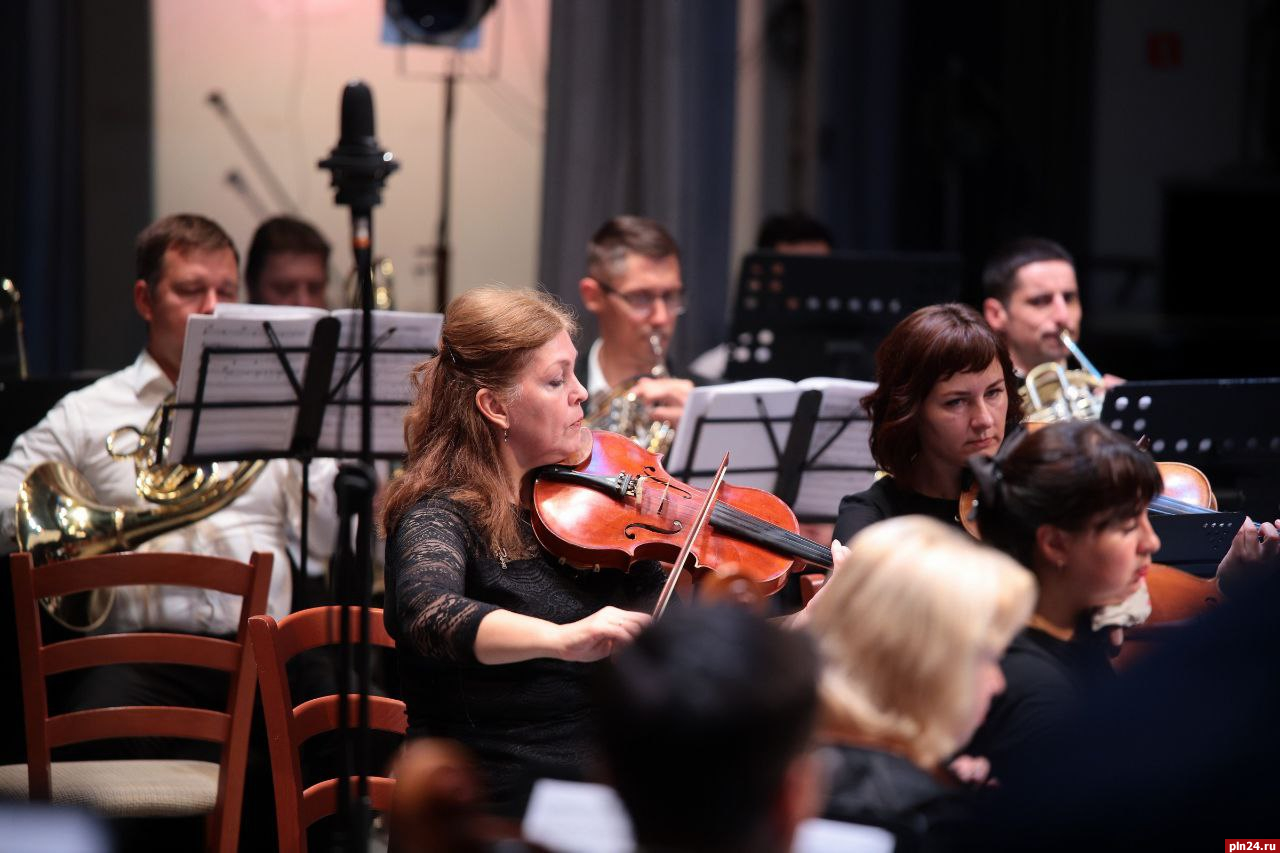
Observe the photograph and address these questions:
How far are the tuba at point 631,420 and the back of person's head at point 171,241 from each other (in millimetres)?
1070

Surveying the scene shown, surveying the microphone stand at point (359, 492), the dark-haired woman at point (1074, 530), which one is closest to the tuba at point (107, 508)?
the microphone stand at point (359, 492)

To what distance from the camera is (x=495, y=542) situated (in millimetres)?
2238

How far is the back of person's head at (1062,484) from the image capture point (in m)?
1.86

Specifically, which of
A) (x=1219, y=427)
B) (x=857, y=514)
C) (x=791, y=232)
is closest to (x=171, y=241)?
(x=857, y=514)

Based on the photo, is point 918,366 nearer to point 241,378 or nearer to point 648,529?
point 648,529

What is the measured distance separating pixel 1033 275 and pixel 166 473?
2361mm

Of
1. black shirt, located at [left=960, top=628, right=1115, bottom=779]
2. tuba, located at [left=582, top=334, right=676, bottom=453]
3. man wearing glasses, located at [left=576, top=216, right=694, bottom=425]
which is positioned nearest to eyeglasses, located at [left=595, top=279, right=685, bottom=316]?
man wearing glasses, located at [left=576, top=216, right=694, bottom=425]

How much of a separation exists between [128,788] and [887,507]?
1.56m

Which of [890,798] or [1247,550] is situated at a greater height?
[1247,550]

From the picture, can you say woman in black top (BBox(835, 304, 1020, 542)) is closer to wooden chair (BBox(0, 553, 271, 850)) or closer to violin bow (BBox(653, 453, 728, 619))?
violin bow (BBox(653, 453, 728, 619))

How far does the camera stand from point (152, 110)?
5.32 metres

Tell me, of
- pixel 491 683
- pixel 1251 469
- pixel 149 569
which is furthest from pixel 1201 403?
pixel 149 569

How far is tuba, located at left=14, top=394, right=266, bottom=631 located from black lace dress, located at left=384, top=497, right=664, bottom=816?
1.19m

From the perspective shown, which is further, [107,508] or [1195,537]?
[107,508]
